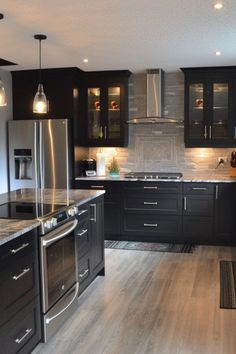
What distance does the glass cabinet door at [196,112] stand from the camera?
5.82m

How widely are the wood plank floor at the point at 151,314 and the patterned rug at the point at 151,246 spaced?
515 mm

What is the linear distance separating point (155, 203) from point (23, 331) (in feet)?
10.8

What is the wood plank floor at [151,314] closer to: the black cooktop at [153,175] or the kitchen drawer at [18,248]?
the kitchen drawer at [18,248]

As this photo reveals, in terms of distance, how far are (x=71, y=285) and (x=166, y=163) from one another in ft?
10.5

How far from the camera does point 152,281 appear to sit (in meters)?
4.24

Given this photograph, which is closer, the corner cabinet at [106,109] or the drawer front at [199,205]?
the drawer front at [199,205]

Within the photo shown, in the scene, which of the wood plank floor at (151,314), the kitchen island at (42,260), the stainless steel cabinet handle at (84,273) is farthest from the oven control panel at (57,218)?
the wood plank floor at (151,314)

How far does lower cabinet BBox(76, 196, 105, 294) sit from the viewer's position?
146 inches

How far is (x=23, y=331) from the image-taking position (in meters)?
2.67

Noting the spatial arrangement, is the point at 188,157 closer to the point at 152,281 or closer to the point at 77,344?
the point at 152,281

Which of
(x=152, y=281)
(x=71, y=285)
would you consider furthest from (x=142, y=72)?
(x=71, y=285)

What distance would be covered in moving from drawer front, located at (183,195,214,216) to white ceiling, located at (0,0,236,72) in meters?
1.78

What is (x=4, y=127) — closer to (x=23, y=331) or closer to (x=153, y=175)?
(x=153, y=175)


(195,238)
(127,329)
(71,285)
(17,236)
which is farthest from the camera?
(195,238)
